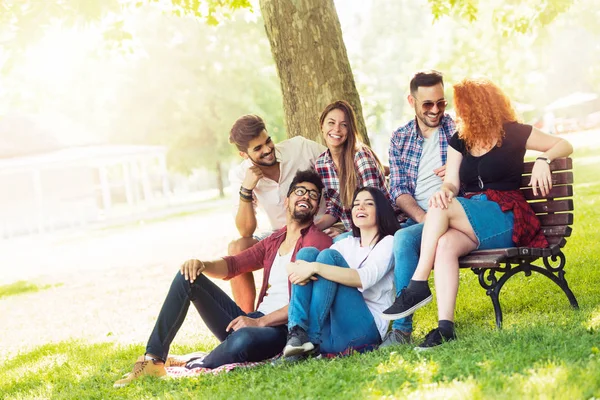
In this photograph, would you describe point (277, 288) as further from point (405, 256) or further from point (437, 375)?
point (437, 375)

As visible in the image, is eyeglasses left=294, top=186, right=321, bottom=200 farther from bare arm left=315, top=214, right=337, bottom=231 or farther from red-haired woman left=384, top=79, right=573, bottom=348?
red-haired woman left=384, top=79, right=573, bottom=348

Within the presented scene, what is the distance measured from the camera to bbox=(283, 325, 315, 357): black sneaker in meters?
5.08

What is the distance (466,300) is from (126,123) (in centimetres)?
3911

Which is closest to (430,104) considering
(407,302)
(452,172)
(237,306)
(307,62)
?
(452,172)

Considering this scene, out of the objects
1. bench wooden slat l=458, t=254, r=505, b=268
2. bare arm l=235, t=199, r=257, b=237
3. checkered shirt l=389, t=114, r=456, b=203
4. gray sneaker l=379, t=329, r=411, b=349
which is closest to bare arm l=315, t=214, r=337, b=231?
checkered shirt l=389, t=114, r=456, b=203

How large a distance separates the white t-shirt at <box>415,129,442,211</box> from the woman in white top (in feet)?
2.31

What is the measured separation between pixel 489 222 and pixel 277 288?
5.09ft

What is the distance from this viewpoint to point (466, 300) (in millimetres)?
7262

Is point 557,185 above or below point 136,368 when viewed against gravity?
above

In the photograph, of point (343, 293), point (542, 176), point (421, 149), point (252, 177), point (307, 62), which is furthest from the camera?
point (307, 62)

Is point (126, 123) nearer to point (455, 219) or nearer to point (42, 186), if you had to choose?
point (42, 186)

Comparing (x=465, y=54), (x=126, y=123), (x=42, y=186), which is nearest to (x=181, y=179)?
(x=126, y=123)

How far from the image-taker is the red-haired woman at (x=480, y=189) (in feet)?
16.7

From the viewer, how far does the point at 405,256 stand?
17.1 ft
